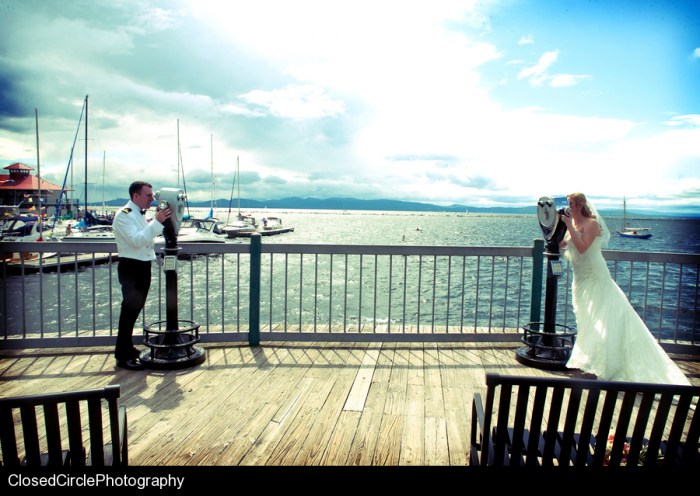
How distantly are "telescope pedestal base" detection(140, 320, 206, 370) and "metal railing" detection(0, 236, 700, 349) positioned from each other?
1.45 feet

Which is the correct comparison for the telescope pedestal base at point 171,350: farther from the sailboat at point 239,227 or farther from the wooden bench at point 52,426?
the sailboat at point 239,227

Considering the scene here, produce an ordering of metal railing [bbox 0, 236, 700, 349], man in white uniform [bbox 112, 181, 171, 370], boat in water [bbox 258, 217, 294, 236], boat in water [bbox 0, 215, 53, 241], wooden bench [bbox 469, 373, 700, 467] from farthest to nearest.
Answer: boat in water [bbox 258, 217, 294, 236] < boat in water [bbox 0, 215, 53, 241] < metal railing [bbox 0, 236, 700, 349] < man in white uniform [bbox 112, 181, 171, 370] < wooden bench [bbox 469, 373, 700, 467]

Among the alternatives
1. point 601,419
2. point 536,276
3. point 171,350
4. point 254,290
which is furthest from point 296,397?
point 536,276

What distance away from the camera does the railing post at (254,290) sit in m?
5.72

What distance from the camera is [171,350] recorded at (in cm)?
515

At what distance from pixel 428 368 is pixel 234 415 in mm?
2140

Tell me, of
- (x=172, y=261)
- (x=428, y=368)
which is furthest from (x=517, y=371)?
(x=172, y=261)

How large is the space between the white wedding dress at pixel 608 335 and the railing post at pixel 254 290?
3.42 m

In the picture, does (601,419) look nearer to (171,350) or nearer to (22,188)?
(171,350)

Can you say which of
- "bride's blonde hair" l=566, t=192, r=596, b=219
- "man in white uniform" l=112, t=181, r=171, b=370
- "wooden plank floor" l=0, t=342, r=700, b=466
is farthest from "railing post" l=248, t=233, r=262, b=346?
"bride's blonde hair" l=566, t=192, r=596, b=219

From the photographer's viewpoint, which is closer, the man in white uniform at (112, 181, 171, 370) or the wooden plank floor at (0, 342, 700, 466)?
the wooden plank floor at (0, 342, 700, 466)

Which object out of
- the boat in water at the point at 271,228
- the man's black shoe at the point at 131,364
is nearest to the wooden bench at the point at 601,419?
the man's black shoe at the point at 131,364

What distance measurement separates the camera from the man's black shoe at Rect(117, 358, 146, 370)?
16.2ft

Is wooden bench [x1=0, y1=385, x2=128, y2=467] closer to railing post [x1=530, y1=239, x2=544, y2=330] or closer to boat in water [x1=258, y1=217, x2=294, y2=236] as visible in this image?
railing post [x1=530, y1=239, x2=544, y2=330]
